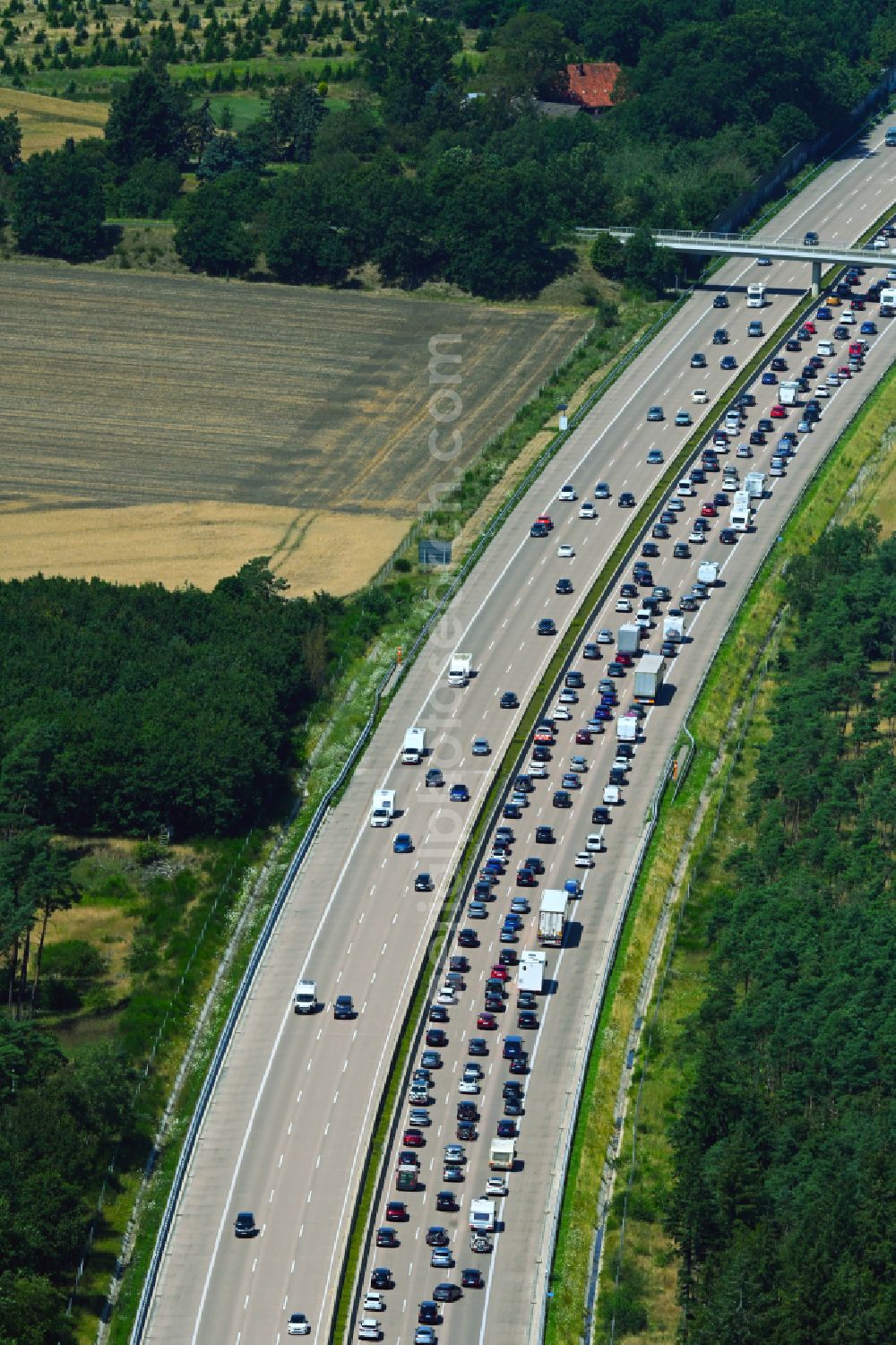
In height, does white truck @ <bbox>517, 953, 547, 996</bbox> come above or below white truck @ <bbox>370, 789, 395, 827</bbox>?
below

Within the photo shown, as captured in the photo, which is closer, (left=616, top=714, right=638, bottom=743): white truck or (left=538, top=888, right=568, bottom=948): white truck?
(left=538, top=888, right=568, bottom=948): white truck

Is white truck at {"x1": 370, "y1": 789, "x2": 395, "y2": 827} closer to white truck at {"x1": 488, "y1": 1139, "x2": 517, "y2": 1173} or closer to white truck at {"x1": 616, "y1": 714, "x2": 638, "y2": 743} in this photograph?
white truck at {"x1": 616, "y1": 714, "x2": 638, "y2": 743}

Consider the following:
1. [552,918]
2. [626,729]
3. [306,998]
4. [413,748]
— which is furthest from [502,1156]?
[626,729]

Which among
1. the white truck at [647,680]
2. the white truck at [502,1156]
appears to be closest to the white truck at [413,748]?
the white truck at [647,680]

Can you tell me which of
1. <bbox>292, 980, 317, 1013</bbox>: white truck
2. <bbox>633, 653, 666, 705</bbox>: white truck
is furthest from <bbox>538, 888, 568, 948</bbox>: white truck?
<bbox>633, 653, 666, 705</bbox>: white truck

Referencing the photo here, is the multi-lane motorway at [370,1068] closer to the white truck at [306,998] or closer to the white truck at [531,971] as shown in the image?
the white truck at [306,998]

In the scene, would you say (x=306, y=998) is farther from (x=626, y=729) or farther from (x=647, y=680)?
(x=647, y=680)

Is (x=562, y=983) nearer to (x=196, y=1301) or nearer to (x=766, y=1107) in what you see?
(x=766, y=1107)
